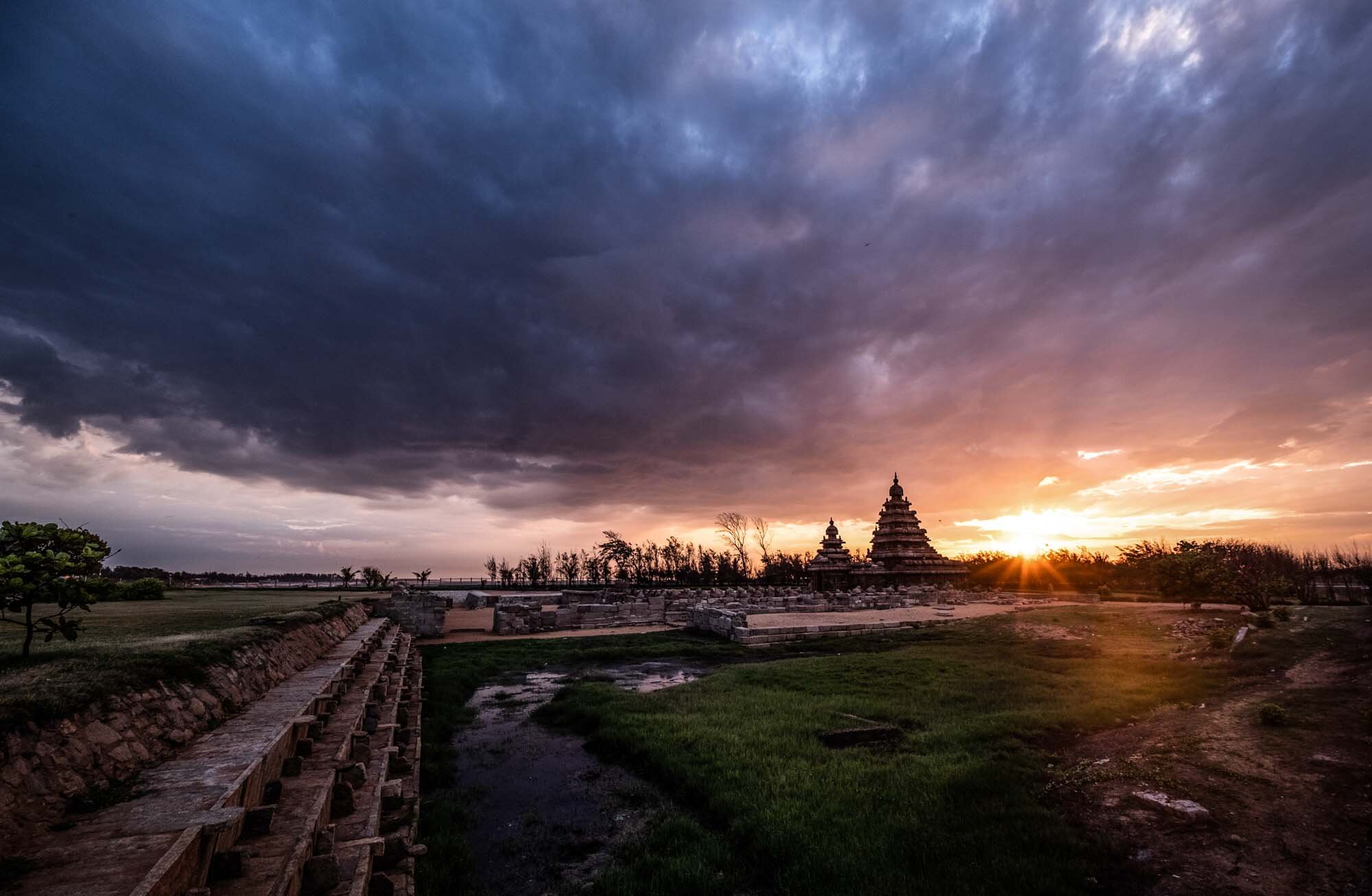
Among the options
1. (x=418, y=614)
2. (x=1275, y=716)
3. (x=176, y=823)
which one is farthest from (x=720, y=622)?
(x=176, y=823)

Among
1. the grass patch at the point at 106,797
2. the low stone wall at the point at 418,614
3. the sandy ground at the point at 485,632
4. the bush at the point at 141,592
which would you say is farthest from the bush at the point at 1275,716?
the bush at the point at 141,592

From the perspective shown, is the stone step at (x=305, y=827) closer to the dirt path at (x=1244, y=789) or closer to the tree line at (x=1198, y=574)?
the dirt path at (x=1244, y=789)

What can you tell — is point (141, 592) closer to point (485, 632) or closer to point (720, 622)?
point (485, 632)

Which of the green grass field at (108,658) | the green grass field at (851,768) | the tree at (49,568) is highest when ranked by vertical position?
the tree at (49,568)

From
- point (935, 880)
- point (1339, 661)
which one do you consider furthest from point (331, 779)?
point (1339, 661)

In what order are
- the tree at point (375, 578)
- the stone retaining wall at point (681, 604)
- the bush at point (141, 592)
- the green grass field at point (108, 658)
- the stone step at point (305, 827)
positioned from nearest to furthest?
the stone step at point (305, 827)
the green grass field at point (108, 658)
the bush at point (141, 592)
the stone retaining wall at point (681, 604)
the tree at point (375, 578)

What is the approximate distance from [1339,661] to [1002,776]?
405 inches

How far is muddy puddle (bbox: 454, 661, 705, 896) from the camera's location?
541 cm

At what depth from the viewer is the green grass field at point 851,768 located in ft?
16.1

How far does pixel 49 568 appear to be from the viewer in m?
5.99

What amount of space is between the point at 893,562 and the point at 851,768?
4654 cm

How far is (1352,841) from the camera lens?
4.86 m

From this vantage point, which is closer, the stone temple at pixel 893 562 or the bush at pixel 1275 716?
the bush at pixel 1275 716

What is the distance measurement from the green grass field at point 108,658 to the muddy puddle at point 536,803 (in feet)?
12.1
